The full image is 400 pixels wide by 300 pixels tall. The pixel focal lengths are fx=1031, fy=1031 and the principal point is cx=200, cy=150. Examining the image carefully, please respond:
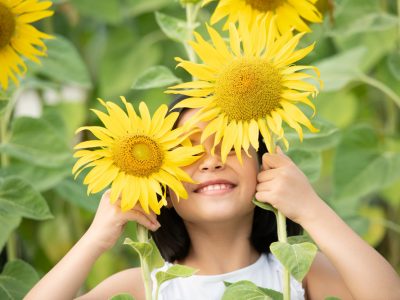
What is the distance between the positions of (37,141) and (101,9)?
0.65 metres

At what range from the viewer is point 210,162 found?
116 cm

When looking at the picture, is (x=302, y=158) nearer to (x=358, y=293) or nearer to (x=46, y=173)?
(x=358, y=293)

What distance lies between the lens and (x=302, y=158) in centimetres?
142

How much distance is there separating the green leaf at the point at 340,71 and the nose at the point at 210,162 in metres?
0.54

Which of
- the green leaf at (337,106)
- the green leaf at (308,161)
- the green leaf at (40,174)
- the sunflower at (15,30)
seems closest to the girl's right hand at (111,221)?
the sunflower at (15,30)

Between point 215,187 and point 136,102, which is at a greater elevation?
point 136,102

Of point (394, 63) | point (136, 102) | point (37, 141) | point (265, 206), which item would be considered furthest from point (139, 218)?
point (136, 102)

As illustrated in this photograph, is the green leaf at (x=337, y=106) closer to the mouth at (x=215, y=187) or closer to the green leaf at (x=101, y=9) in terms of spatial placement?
the green leaf at (x=101, y=9)

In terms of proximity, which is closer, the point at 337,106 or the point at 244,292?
the point at 244,292

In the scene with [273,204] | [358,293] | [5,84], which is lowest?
[358,293]

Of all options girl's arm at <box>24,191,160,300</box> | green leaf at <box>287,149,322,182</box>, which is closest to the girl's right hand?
girl's arm at <box>24,191,160,300</box>

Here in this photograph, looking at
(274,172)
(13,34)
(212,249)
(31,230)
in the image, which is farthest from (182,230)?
(31,230)

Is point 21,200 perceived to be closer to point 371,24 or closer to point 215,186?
point 215,186

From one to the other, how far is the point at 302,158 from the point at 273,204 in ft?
1.05
